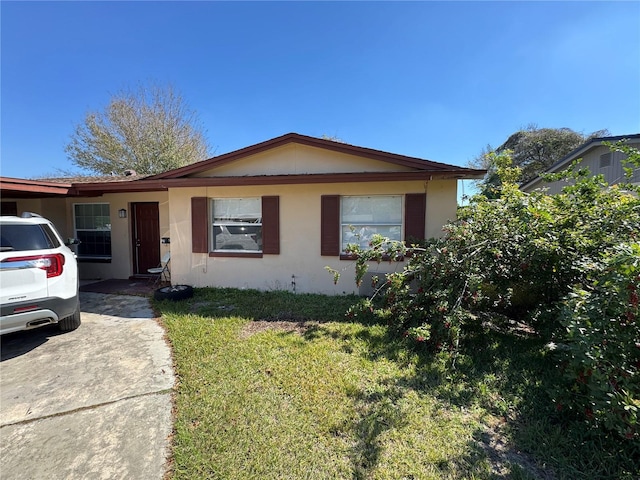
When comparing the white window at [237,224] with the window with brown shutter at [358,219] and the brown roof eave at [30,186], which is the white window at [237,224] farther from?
the brown roof eave at [30,186]

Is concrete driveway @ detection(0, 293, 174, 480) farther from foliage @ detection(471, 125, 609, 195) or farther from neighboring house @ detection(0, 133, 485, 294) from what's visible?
foliage @ detection(471, 125, 609, 195)

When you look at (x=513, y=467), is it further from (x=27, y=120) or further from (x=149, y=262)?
(x=27, y=120)

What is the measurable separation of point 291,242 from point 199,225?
2438mm

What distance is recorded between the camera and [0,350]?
13.4 ft

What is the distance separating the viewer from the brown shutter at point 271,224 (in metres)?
6.75

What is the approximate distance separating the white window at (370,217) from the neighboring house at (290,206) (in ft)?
0.08

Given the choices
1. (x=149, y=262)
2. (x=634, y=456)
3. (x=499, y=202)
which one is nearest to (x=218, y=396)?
→ (x=634, y=456)

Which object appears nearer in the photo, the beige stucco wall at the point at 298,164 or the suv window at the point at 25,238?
the suv window at the point at 25,238

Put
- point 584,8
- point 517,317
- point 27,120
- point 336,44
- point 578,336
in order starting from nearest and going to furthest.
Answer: point 578,336, point 517,317, point 584,8, point 336,44, point 27,120

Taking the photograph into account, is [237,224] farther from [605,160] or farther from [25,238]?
[605,160]

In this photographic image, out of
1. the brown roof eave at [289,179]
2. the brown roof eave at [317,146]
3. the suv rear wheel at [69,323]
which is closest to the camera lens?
the suv rear wheel at [69,323]

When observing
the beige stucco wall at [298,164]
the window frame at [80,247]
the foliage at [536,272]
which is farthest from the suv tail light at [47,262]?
the window frame at [80,247]

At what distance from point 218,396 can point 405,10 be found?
952 cm

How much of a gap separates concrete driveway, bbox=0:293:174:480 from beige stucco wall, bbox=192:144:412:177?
13.1 ft
